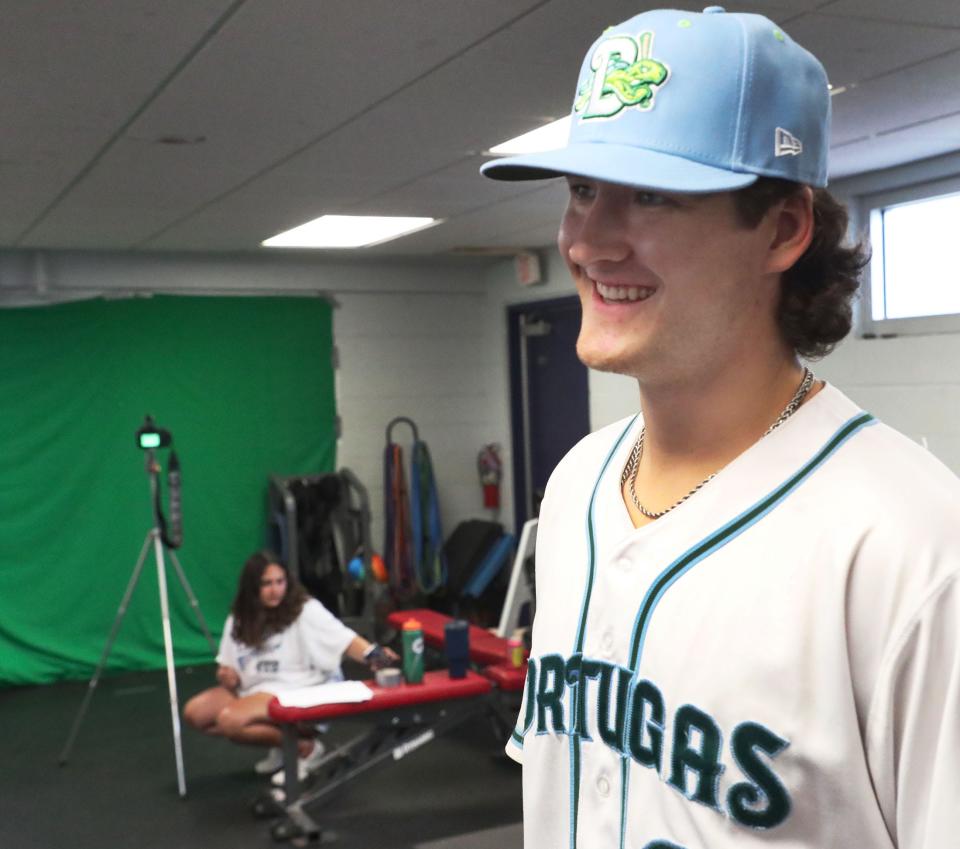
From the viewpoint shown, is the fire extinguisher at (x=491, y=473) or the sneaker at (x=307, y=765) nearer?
the sneaker at (x=307, y=765)

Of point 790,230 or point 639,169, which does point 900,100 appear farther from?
point 639,169

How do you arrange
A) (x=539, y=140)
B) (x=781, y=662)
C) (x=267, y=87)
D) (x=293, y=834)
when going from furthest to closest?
(x=293, y=834)
(x=539, y=140)
(x=267, y=87)
(x=781, y=662)

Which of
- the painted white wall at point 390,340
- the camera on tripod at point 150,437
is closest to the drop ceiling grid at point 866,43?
the camera on tripod at point 150,437

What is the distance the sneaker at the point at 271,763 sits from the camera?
14.9 feet

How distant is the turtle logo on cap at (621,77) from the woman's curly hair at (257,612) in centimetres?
391

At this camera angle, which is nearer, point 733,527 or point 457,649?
point 733,527

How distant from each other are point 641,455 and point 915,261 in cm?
373

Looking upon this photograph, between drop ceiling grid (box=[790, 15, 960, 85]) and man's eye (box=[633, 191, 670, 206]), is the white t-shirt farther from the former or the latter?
man's eye (box=[633, 191, 670, 206])

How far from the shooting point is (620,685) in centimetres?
94

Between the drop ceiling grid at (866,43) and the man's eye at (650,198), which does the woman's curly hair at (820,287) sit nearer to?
the man's eye at (650,198)

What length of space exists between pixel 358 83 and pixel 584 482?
6.24 ft

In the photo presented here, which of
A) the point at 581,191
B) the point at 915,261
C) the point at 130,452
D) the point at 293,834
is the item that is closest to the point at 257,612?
the point at 293,834

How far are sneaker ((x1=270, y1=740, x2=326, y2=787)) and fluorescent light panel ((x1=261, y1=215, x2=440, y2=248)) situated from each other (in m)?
2.36

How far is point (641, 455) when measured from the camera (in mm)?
1100
